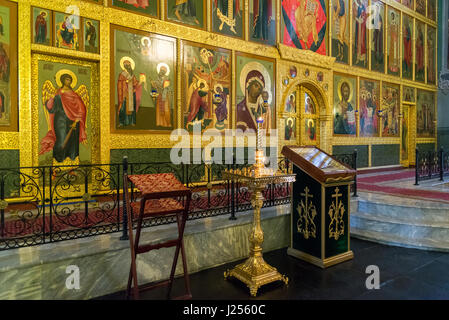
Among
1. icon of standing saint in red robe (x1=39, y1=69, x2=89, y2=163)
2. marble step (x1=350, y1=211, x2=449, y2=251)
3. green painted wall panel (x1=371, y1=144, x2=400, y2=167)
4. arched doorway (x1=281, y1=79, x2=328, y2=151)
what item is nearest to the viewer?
marble step (x1=350, y1=211, x2=449, y2=251)

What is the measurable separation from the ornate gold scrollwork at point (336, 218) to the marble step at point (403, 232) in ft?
3.91

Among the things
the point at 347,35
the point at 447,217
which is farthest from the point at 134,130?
the point at 347,35

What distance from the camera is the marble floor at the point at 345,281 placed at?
314 centimetres

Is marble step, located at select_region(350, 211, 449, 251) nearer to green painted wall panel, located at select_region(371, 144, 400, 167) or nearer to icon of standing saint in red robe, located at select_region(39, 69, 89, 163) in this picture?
icon of standing saint in red robe, located at select_region(39, 69, 89, 163)

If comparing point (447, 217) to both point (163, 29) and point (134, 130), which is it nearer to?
point (134, 130)

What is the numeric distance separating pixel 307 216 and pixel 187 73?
15.2ft

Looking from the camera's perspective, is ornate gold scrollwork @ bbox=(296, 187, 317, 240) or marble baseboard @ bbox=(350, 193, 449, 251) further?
marble baseboard @ bbox=(350, 193, 449, 251)

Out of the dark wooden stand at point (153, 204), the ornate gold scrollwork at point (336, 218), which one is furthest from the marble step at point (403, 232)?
the dark wooden stand at point (153, 204)

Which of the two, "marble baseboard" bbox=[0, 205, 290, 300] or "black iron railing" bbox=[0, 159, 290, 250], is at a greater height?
"black iron railing" bbox=[0, 159, 290, 250]

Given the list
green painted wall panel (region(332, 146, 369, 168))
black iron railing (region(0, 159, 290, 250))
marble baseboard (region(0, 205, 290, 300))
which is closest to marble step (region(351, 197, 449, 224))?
black iron railing (region(0, 159, 290, 250))

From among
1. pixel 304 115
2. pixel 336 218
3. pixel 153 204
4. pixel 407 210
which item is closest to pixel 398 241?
pixel 407 210

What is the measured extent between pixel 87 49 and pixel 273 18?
5.38 metres

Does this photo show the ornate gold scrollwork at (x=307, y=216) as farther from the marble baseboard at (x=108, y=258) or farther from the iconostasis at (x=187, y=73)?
the iconostasis at (x=187, y=73)

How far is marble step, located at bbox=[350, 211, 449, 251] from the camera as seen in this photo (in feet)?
15.0
